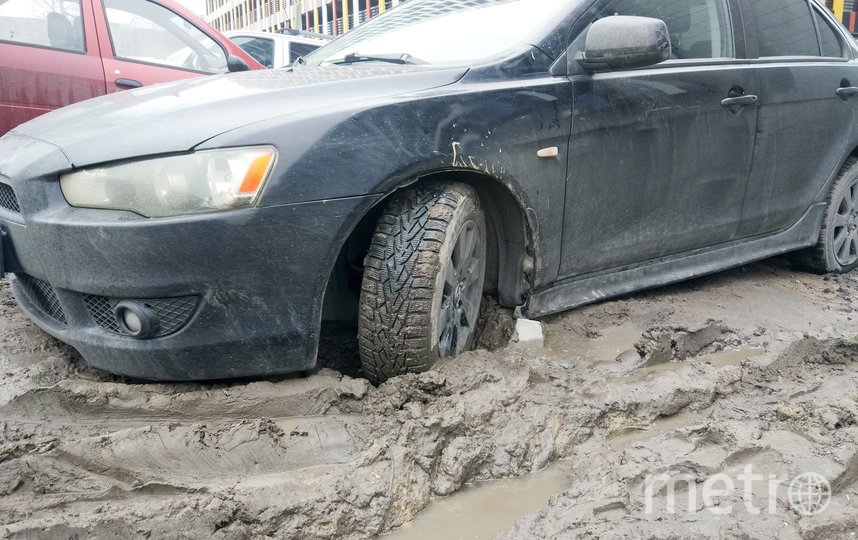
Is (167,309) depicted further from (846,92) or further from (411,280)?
(846,92)

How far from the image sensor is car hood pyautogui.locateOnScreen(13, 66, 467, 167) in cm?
209

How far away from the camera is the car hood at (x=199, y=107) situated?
2090 millimetres

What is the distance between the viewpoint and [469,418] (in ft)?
7.11

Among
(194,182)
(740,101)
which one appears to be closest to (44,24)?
(194,182)

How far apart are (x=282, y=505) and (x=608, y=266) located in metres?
1.78

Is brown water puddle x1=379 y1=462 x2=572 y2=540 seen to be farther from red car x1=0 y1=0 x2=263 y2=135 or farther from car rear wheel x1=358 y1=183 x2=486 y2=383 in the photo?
red car x1=0 y1=0 x2=263 y2=135

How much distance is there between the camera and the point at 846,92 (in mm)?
3895

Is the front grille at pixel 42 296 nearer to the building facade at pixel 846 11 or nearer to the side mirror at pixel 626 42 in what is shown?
the side mirror at pixel 626 42

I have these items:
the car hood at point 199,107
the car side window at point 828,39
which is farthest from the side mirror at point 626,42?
the car side window at point 828,39

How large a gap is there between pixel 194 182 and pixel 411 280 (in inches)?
27.3

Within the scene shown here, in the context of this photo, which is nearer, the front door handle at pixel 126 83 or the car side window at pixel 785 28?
the car side window at pixel 785 28

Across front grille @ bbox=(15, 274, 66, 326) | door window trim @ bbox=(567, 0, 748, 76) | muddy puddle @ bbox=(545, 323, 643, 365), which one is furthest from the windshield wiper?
front grille @ bbox=(15, 274, 66, 326)

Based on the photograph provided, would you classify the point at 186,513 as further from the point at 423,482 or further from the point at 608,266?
the point at 608,266

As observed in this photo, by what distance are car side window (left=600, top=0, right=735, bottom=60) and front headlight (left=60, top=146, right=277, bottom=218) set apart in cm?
174
